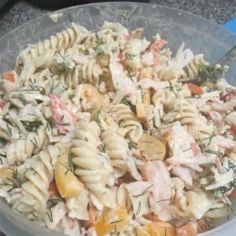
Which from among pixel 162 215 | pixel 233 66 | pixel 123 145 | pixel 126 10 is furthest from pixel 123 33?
pixel 162 215

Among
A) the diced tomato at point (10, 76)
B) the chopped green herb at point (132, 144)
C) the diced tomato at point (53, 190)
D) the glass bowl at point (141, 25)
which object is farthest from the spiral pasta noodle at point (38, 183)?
the glass bowl at point (141, 25)

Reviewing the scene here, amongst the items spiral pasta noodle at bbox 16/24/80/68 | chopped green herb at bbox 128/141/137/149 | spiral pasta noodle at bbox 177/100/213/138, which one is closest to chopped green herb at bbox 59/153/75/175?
chopped green herb at bbox 128/141/137/149

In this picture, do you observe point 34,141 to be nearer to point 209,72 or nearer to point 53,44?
point 53,44

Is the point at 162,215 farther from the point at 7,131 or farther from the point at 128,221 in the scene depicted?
the point at 7,131

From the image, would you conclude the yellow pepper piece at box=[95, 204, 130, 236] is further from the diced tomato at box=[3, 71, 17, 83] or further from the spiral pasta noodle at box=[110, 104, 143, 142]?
the diced tomato at box=[3, 71, 17, 83]

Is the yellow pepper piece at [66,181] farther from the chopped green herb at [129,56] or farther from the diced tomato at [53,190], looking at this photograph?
the chopped green herb at [129,56]
